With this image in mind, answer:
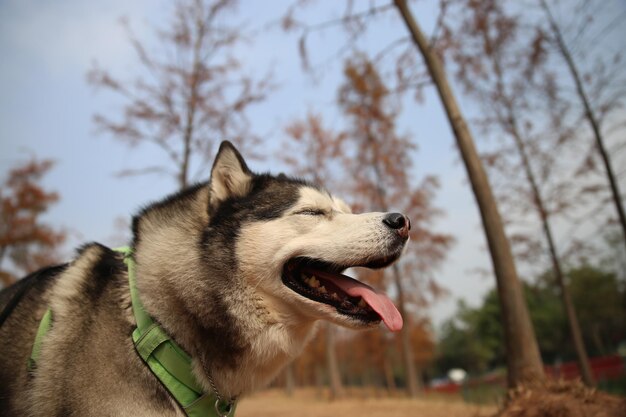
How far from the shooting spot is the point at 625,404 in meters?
3.93

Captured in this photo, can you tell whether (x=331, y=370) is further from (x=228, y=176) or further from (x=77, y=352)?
(x=77, y=352)

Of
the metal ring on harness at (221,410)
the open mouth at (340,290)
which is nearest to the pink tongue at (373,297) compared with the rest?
the open mouth at (340,290)

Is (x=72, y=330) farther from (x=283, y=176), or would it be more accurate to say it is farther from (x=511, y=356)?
(x=511, y=356)

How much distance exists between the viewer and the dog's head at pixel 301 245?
2559 mm

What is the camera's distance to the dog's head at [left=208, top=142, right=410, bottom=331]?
256 cm

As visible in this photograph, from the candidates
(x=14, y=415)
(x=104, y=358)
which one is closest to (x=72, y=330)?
(x=104, y=358)

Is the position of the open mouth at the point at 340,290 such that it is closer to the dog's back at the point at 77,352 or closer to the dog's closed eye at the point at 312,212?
the dog's closed eye at the point at 312,212

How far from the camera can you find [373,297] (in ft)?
8.84

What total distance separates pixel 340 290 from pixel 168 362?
3.69ft

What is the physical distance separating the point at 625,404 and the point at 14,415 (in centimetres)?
497

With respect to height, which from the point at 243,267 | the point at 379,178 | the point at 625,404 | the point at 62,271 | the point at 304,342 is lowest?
the point at 625,404

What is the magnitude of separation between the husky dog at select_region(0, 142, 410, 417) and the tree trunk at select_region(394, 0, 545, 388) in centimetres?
350

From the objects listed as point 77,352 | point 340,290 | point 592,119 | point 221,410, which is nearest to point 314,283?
point 340,290

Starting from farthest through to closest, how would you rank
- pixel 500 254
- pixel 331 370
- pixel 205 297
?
pixel 331 370 → pixel 500 254 → pixel 205 297
